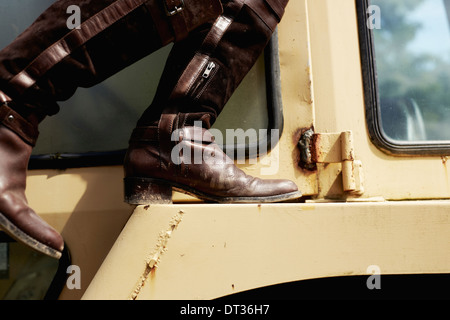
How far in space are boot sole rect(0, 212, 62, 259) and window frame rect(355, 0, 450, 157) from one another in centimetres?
82

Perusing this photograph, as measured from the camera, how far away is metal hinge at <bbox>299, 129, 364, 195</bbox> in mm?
1066

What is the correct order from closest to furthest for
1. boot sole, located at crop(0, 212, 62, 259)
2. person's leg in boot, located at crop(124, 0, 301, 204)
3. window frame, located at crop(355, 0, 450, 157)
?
1. boot sole, located at crop(0, 212, 62, 259)
2. person's leg in boot, located at crop(124, 0, 301, 204)
3. window frame, located at crop(355, 0, 450, 157)

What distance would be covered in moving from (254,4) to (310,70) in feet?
0.78

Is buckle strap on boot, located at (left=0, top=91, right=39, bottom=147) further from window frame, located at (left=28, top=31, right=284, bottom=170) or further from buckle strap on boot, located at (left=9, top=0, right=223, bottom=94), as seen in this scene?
window frame, located at (left=28, top=31, right=284, bottom=170)

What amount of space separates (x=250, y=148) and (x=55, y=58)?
1.66 feet

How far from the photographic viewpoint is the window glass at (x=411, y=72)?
115 cm

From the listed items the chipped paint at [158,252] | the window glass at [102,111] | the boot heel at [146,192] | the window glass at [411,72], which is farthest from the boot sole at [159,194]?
the window glass at [411,72]

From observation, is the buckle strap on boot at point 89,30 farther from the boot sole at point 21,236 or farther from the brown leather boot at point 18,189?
the boot sole at point 21,236

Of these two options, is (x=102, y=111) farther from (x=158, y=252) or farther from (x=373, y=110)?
(x=373, y=110)

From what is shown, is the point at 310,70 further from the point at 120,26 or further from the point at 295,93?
the point at 120,26

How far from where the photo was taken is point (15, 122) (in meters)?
0.92

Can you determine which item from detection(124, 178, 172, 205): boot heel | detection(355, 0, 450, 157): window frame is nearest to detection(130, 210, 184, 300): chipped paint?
detection(124, 178, 172, 205): boot heel
